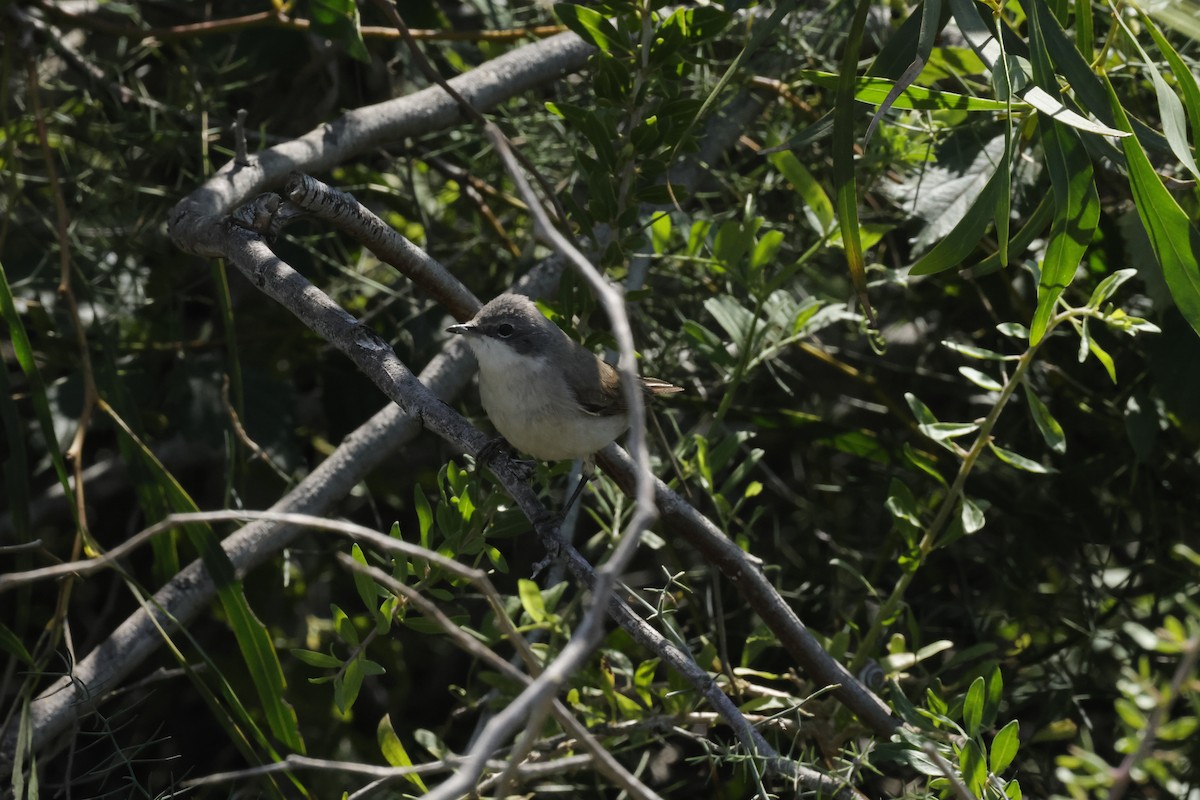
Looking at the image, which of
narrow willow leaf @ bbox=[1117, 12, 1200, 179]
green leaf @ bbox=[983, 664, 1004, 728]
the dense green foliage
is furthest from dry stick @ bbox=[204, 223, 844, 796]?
narrow willow leaf @ bbox=[1117, 12, 1200, 179]

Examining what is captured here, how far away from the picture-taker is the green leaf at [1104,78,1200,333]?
1873 millimetres

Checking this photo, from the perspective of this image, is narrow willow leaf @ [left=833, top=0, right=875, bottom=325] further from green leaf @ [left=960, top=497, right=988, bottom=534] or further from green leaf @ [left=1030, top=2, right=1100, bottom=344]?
green leaf @ [left=960, top=497, right=988, bottom=534]

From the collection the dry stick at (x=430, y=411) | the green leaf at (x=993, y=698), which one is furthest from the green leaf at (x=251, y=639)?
the green leaf at (x=993, y=698)

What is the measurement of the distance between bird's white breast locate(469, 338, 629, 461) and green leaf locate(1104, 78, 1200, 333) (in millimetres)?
1176

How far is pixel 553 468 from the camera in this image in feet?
9.00

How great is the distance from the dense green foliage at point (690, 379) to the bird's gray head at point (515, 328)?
0.16 m

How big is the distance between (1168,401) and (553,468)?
1.55m

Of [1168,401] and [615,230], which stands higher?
[1168,401]

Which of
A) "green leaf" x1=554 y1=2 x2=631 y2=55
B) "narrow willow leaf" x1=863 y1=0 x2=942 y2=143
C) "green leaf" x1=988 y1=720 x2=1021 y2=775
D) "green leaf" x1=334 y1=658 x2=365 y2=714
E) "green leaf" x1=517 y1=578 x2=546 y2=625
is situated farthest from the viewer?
"green leaf" x1=517 y1=578 x2=546 y2=625

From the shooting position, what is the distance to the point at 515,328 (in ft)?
8.70

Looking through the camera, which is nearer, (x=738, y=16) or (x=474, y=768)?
(x=474, y=768)

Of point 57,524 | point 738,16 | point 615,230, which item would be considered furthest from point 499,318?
point 57,524

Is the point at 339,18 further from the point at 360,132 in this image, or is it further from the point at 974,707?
the point at 974,707

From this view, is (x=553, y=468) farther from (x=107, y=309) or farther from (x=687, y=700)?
(x=107, y=309)
